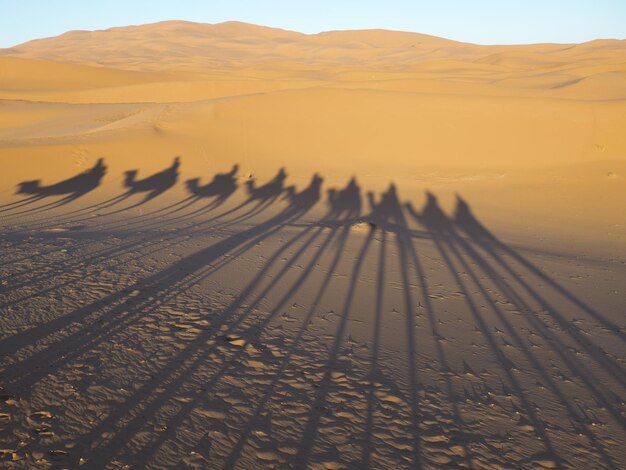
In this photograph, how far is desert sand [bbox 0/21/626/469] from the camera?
10.6ft

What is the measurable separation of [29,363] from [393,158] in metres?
12.5

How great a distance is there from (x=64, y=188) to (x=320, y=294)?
28.5 feet

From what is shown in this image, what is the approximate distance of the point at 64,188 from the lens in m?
11.8

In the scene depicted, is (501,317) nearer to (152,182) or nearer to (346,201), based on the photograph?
(346,201)

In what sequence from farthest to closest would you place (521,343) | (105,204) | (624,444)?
(105,204)
(521,343)
(624,444)

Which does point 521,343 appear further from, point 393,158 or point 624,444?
point 393,158

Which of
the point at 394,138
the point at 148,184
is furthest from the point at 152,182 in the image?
the point at 394,138

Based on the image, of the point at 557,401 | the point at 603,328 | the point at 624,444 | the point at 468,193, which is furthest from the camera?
the point at 468,193

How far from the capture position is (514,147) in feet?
48.9

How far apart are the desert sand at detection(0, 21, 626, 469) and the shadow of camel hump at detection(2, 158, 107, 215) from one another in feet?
0.28

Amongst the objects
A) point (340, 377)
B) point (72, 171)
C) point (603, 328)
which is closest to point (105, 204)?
point (72, 171)

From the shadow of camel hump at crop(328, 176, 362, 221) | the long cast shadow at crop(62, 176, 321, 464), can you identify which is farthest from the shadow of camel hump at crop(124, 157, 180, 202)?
the long cast shadow at crop(62, 176, 321, 464)

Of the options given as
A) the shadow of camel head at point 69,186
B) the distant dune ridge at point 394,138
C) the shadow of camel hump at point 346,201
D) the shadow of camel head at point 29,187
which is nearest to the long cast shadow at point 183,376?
the shadow of camel hump at point 346,201

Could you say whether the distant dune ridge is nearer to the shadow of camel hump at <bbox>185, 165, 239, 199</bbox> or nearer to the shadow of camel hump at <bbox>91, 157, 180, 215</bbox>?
the shadow of camel hump at <bbox>91, 157, 180, 215</bbox>
